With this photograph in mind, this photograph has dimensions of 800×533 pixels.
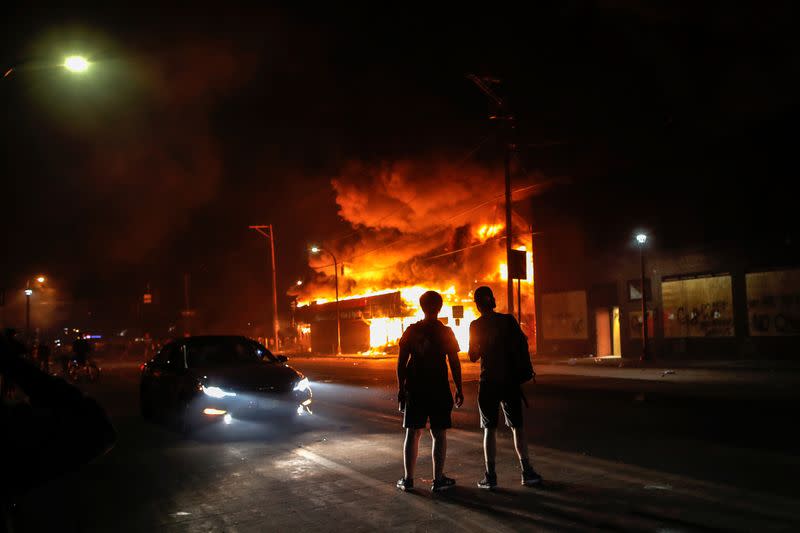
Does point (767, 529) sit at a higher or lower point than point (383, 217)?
lower

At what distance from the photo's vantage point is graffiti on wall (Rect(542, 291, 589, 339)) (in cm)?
3222

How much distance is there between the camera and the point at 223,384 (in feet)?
32.4

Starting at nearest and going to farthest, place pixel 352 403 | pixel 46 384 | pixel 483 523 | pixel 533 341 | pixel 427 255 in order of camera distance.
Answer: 1. pixel 46 384
2. pixel 483 523
3. pixel 352 403
4. pixel 533 341
5. pixel 427 255

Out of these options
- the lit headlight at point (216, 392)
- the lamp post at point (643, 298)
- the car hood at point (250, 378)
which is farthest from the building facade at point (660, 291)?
the lit headlight at point (216, 392)

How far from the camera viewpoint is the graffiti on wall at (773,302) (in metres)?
24.2

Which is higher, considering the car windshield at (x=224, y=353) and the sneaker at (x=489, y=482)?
the car windshield at (x=224, y=353)

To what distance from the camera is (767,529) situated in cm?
482

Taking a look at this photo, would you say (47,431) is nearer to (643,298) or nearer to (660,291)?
(643,298)

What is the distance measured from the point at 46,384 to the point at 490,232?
3782 cm

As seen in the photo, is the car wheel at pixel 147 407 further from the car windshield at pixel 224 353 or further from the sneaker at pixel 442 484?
the sneaker at pixel 442 484

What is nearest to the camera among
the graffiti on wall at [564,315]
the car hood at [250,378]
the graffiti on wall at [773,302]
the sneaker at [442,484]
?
the sneaker at [442,484]

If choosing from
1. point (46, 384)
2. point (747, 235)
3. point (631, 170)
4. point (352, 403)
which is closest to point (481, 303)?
point (46, 384)

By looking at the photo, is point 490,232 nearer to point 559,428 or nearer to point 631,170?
point 631,170

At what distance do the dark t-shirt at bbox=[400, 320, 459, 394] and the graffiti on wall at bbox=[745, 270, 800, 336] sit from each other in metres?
22.4
